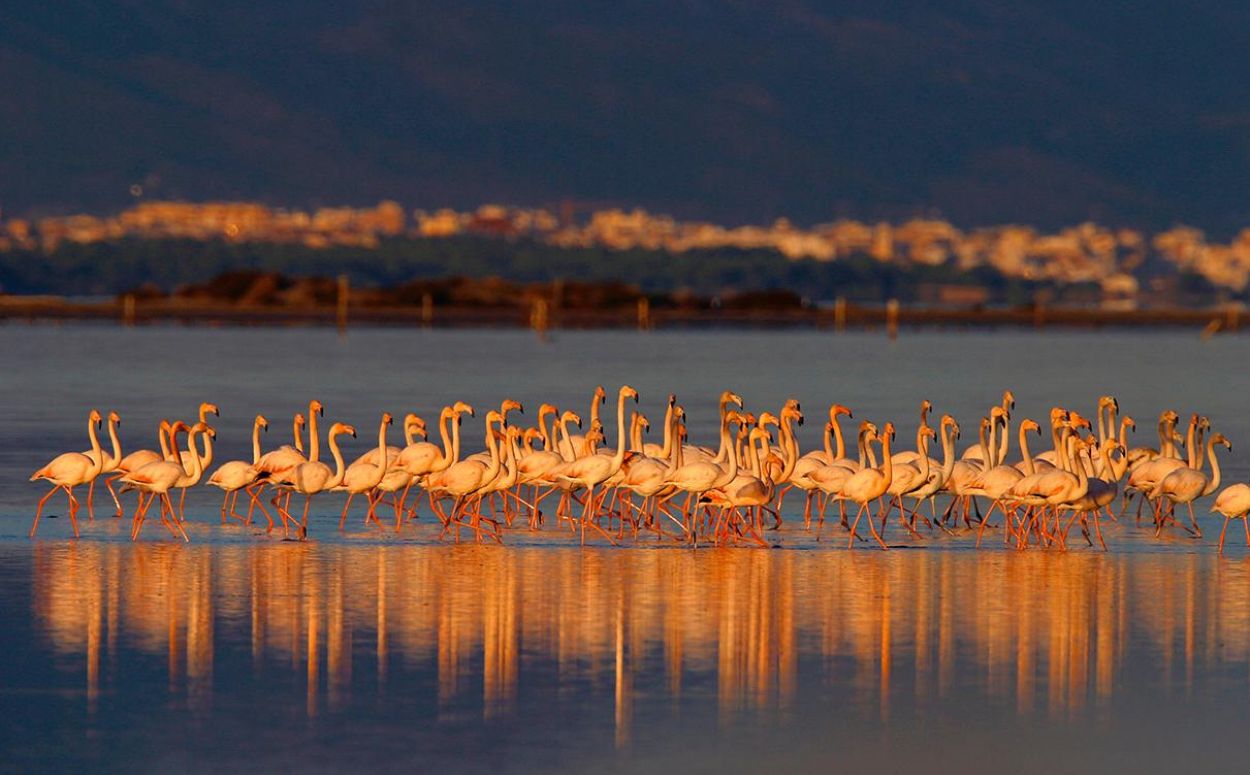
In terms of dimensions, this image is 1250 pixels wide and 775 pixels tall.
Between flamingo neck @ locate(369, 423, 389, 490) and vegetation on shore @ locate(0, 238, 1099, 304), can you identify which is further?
vegetation on shore @ locate(0, 238, 1099, 304)

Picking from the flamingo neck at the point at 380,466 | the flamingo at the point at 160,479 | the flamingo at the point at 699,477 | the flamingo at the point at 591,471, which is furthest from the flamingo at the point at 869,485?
the flamingo at the point at 160,479

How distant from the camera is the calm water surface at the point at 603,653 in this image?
13312mm

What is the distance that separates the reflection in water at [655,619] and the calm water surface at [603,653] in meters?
0.04

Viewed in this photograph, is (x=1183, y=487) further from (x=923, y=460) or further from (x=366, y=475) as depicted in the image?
(x=366, y=475)

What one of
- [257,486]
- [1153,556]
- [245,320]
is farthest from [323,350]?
[1153,556]

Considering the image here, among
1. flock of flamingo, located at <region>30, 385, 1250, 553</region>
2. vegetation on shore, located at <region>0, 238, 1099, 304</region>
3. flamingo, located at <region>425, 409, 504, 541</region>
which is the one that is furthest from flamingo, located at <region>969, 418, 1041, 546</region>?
vegetation on shore, located at <region>0, 238, 1099, 304</region>

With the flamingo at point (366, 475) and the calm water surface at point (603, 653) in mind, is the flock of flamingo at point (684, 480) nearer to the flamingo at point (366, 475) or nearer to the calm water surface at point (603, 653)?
the flamingo at point (366, 475)

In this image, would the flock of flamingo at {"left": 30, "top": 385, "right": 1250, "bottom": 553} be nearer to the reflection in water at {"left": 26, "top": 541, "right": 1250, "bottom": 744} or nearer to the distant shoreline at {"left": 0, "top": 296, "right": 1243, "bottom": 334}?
the reflection in water at {"left": 26, "top": 541, "right": 1250, "bottom": 744}

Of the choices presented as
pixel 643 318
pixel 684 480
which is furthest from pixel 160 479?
pixel 643 318

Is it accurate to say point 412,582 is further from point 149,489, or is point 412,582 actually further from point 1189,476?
point 1189,476

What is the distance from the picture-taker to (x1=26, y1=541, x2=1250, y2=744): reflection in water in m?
15.1

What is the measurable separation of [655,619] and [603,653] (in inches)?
60.1

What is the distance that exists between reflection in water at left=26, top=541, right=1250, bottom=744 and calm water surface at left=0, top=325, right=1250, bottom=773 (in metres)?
0.04

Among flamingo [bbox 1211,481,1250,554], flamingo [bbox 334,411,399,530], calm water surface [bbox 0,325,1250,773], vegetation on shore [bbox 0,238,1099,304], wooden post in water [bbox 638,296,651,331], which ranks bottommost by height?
calm water surface [bbox 0,325,1250,773]
